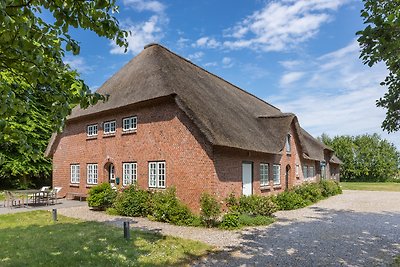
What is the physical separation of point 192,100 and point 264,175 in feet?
22.8

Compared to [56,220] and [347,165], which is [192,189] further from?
[347,165]

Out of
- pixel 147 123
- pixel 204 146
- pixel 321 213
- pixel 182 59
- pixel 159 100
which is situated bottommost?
pixel 321 213

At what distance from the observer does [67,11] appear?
386 cm

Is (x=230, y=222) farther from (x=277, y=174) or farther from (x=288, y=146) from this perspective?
(x=288, y=146)

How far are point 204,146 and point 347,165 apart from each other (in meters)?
46.9

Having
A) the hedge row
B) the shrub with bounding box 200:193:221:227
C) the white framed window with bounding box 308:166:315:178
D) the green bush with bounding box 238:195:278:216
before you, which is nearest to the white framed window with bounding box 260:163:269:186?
the hedge row

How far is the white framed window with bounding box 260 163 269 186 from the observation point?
17531 millimetres

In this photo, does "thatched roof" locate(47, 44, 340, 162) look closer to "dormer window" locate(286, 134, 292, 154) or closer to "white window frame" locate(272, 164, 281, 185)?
"dormer window" locate(286, 134, 292, 154)

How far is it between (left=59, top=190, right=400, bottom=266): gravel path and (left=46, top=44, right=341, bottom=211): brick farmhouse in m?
2.56


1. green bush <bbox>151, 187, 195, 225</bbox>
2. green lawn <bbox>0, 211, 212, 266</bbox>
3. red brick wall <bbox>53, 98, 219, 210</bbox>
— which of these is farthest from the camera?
red brick wall <bbox>53, 98, 219, 210</bbox>

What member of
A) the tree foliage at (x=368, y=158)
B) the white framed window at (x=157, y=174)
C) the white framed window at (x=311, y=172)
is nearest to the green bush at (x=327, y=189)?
the white framed window at (x=311, y=172)

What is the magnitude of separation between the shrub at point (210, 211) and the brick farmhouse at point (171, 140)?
99 cm

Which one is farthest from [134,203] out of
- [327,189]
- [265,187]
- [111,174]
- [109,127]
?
[327,189]

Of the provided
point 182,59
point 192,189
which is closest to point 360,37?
point 192,189
